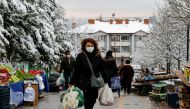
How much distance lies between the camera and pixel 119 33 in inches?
4820

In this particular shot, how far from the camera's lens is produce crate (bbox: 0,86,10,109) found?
44.3 ft

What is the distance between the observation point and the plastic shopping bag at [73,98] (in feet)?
32.3

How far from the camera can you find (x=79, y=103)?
32.6ft

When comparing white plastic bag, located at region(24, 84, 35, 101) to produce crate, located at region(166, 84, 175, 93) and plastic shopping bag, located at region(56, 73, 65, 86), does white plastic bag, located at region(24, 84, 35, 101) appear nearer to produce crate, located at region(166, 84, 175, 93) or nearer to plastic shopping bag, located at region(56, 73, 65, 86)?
plastic shopping bag, located at region(56, 73, 65, 86)

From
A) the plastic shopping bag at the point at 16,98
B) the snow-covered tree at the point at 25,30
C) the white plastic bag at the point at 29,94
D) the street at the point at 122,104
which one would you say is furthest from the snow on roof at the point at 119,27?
the plastic shopping bag at the point at 16,98

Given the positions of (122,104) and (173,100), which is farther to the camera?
(122,104)

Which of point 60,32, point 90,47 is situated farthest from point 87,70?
point 60,32

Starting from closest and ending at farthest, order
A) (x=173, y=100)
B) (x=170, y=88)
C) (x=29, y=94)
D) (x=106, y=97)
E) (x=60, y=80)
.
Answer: (x=106, y=97) < (x=173, y=100) < (x=29, y=94) < (x=170, y=88) < (x=60, y=80)

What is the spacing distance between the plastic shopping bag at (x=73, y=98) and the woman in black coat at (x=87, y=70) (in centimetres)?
15

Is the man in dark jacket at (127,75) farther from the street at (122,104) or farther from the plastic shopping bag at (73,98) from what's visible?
the plastic shopping bag at (73,98)

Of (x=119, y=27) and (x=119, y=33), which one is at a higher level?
(x=119, y=27)

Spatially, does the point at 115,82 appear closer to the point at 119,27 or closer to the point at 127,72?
the point at 127,72

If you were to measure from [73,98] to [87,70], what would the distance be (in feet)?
2.01

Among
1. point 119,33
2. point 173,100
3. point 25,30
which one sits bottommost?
point 173,100
